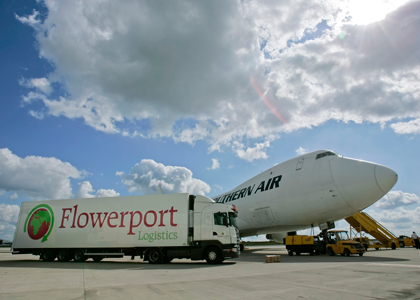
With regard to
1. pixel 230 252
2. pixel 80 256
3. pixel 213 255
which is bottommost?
→ pixel 80 256

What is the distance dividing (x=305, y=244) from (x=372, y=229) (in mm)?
11554

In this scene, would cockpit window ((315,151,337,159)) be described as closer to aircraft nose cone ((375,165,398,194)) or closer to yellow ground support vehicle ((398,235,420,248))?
aircraft nose cone ((375,165,398,194))

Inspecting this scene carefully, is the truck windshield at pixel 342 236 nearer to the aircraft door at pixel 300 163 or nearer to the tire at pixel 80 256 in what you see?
the aircraft door at pixel 300 163

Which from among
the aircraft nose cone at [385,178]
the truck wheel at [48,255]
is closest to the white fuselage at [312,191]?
the aircraft nose cone at [385,178]

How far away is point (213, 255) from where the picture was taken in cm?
1488

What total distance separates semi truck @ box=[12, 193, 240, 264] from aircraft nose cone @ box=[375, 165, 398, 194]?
8416 mm

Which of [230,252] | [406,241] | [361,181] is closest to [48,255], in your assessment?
[230,252]

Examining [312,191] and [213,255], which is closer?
[213,255]

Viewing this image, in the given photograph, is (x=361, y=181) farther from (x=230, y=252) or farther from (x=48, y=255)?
(x=48, y=255)

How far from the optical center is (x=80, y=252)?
56.1ft

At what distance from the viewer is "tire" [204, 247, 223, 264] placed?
14797 millimetres

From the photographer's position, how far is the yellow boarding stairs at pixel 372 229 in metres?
26.5

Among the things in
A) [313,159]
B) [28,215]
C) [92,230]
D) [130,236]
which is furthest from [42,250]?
[313,159]

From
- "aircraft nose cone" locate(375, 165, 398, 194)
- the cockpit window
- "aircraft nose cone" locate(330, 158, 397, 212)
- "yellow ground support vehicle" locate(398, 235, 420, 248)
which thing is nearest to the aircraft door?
the cockpit window
